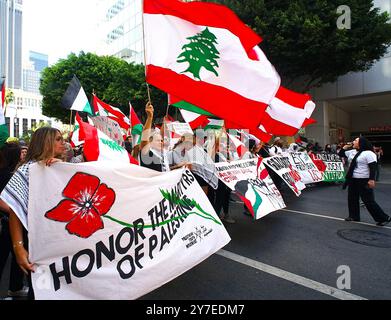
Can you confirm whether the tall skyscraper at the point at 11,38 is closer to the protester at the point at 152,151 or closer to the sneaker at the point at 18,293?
the protester at the point at 152,151

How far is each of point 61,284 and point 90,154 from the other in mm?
1750

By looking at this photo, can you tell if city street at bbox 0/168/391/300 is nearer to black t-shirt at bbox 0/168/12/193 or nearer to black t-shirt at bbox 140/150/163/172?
black t-shirt at bbox 0/168/12/193

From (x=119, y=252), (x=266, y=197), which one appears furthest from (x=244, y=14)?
(x=119, y=252)

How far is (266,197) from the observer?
19.7 feet

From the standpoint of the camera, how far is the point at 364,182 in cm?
648

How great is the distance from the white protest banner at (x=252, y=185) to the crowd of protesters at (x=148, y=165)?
27 centimetres

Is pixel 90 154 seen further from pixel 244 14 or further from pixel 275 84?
pixel 244 14

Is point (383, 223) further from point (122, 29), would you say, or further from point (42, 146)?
point (122, 29)

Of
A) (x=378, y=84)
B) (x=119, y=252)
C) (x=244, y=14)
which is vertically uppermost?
(x=244, y=14)

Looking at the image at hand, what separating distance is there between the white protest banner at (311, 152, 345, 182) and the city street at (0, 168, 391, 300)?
5013 mm

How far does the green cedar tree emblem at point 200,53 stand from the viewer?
13.8ft

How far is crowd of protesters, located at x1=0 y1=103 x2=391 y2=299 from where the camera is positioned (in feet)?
8.23

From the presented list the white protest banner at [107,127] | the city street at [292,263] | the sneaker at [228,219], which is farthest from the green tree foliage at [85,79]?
the city street at [292,263]

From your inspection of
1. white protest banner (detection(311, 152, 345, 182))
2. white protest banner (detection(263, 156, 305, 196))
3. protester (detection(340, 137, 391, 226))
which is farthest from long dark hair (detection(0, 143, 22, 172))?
white protest banner (detection(311, 152, 345, 182))
